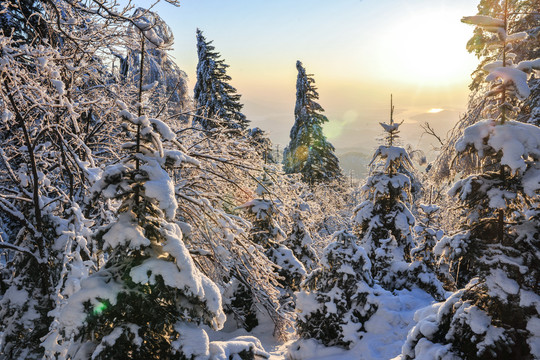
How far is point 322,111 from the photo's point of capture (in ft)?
90.7

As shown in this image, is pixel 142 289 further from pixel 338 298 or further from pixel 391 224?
pixel 391 224

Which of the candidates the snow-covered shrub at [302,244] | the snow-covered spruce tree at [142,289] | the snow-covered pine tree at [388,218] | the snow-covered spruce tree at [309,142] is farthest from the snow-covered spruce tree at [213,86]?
the snow-covered spruce tree at [142,289]

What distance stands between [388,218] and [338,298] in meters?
3.55

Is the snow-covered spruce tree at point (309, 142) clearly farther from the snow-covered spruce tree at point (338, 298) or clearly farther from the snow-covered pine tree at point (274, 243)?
the snow-covered spruce tree at point (338, 298)

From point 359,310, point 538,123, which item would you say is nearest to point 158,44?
point 359,310

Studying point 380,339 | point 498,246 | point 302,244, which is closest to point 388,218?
point 380,339

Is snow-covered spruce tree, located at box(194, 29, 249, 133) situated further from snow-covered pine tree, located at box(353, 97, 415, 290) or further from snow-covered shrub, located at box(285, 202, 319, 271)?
snow-covered pine tree, located at box(353, 97, 415, 290)

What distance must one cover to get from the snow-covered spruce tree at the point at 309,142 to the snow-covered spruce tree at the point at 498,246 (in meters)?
22.2

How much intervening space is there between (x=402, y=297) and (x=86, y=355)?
8.25m

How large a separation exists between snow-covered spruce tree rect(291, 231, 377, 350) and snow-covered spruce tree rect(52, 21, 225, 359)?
5.40 metres

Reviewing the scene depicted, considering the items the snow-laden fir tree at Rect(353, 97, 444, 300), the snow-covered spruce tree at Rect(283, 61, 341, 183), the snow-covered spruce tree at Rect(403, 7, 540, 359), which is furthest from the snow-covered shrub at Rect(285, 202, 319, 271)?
the snow-covered spruce tree at Rect(283, 61, 341, 183)

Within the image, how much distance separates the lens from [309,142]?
88.4ft

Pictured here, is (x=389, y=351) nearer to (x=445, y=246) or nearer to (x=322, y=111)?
(x=445, y=246)

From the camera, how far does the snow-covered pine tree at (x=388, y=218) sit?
1009cm
